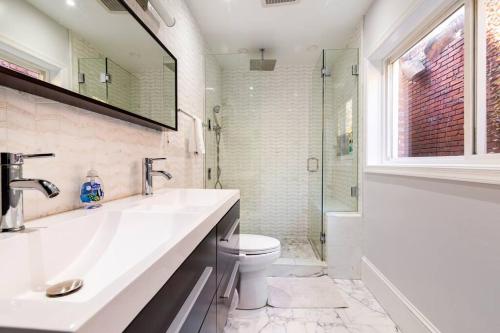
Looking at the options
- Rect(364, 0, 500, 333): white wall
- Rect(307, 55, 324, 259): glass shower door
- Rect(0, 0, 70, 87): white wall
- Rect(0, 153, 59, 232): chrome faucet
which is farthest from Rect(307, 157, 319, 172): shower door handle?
Rect(0, 153, 59, 232): chrome faucet

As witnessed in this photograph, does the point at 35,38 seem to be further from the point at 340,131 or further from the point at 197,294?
the point at 340,131

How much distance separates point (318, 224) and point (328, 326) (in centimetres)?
→ 121

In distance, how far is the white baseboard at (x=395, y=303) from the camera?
4.84 ft

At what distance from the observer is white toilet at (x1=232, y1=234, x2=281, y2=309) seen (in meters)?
1.84

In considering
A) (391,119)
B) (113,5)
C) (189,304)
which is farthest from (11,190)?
(391,119)

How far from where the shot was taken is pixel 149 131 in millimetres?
1572

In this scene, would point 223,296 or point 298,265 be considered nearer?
point 223,296

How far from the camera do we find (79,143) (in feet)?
3.29

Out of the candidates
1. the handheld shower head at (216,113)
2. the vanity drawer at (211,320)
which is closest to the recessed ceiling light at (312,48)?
the handheld shower head at (216,113)

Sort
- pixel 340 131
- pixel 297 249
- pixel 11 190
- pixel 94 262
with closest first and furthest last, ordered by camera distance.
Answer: pixel 11 190 < pixel 94 262 < pixel 340 131 < pixel 297 249

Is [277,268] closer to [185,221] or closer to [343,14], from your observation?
[185,221]

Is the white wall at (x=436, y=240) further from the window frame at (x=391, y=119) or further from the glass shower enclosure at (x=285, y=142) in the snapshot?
the glass shower enclosure at (x=285, y=142)

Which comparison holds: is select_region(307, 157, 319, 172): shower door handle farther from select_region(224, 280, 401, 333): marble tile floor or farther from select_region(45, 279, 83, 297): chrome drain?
select_region(45, 279, 83, 297): chrome drain

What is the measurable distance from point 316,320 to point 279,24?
8.37 feet
